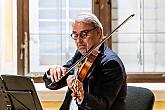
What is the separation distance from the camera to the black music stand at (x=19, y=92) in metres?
1.70

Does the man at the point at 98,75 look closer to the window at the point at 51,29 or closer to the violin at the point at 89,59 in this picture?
the violin at the point at 89,59

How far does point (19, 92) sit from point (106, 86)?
404 mm

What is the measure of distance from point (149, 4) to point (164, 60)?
45 cm

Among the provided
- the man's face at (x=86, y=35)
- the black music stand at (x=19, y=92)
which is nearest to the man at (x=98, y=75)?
the man's face at (x=86, y=35)

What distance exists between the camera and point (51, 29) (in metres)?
2.94

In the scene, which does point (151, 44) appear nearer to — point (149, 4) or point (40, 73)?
point (149, 4)

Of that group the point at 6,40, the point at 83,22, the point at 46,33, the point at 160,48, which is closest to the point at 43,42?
the point at 46,33

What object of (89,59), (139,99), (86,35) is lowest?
A: (139,99)

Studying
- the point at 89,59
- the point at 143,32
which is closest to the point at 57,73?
the point at 89,59

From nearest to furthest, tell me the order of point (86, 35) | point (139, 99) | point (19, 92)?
point (19, 92)
point (86, 35)
point (139, 99)

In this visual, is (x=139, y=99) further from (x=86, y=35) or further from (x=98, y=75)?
(x=86, y=35)

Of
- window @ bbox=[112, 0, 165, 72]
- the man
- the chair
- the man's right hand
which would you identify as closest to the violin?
the man

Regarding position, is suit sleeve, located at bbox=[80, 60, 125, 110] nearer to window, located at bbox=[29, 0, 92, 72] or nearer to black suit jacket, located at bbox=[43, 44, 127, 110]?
black suit jacket, located at bbox=[43, 44, 127, 110]

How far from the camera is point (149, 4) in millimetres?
2895
